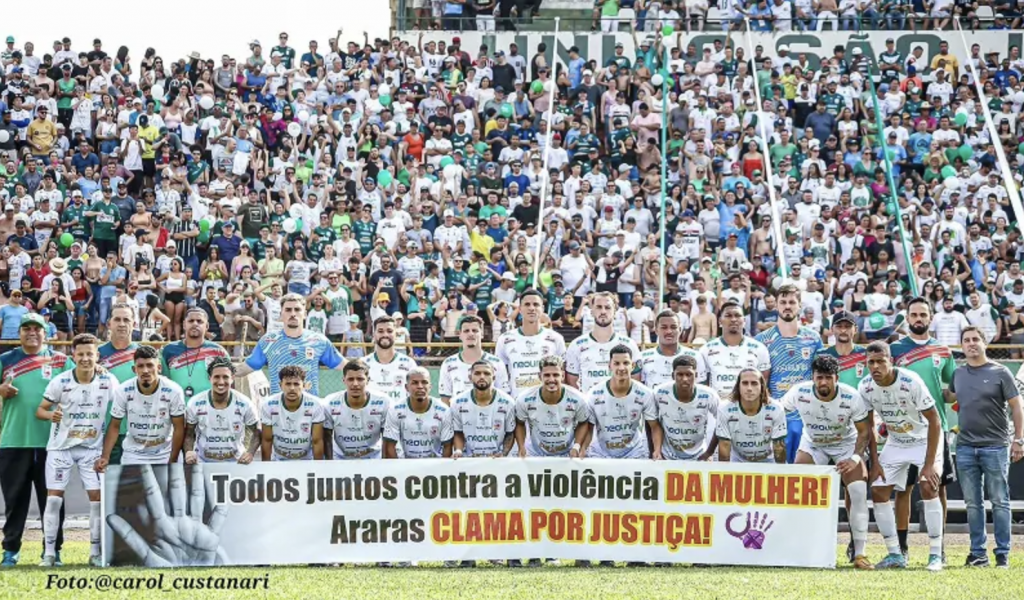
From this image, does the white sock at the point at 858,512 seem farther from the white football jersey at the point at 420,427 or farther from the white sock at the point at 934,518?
the white football jersey at the point at 420,427

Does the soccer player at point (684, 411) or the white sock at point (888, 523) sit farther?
the soccer player at point (684, 411)

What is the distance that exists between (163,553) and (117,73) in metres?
17.2

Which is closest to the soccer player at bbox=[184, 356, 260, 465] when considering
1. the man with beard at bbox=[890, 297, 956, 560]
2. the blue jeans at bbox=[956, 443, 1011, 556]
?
the man with beard at bbox=[890, 297, 956, 560]

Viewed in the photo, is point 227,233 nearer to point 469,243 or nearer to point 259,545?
point 469,243

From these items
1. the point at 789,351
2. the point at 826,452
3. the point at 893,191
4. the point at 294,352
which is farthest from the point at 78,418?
the point at 893,191

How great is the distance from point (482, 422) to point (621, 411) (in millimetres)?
1123

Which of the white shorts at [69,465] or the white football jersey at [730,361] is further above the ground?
the white football jersey at [730,361]

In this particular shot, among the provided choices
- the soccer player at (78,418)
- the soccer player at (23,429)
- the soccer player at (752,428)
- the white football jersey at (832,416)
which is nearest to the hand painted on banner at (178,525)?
the soccer player at (78,418)

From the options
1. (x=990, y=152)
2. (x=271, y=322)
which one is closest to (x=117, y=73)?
(x=271, y=322)

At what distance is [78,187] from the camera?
2450 cm

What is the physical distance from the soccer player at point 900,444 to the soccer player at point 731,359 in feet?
4.35

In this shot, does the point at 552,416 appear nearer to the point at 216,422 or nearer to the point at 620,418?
the point at 620,418

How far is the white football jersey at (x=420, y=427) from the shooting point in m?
12.5

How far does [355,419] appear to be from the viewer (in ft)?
41.3
